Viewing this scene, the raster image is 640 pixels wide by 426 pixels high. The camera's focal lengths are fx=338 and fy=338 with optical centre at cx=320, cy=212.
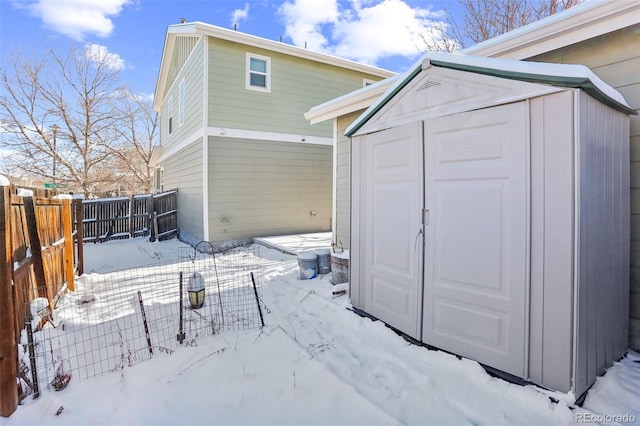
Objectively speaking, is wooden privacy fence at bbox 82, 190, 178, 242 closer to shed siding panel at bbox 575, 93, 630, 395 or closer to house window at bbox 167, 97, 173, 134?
house window at bbox 167, 97, 173, 134

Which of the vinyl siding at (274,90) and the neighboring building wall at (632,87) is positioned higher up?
the vinyl siding at (274,90)

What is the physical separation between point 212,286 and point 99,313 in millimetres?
1452

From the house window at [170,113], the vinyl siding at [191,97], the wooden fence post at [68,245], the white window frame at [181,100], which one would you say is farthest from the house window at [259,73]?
the wooden fence post at [68,245]

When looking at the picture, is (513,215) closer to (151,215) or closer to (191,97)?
(191,97)

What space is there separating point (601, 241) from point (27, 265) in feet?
15.7

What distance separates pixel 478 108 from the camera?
2514 mm

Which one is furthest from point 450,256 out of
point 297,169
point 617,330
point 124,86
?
point 124,86

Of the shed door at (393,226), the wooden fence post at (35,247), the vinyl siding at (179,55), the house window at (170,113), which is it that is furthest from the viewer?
the house window at (170,113)

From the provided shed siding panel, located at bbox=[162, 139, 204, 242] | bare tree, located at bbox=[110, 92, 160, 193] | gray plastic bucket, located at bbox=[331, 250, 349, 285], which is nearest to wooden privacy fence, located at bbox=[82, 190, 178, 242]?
shed siding panel, located at bbox=[162, 139, 204, 242]

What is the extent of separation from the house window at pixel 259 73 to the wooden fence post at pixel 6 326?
283 inches

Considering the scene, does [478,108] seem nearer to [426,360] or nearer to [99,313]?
[426,360]

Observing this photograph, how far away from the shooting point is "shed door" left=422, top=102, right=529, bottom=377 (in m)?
2.33

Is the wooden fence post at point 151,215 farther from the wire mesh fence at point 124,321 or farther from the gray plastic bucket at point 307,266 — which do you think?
the gray plastic bucket at point 307,266

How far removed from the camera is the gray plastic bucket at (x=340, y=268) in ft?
14.9
